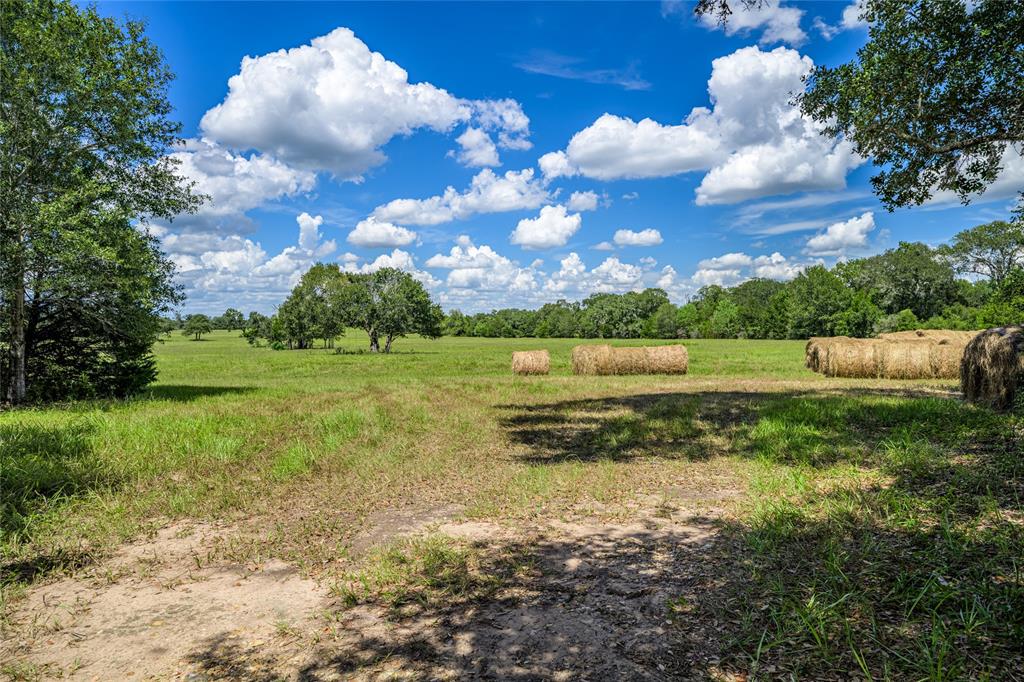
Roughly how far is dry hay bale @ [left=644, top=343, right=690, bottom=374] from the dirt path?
2211 cm

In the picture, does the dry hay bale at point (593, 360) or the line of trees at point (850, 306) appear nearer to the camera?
the dry hay bale at point (593, 360)

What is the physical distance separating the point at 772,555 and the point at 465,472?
545 cm

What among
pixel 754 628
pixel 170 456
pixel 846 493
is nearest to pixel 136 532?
pixel 170 456

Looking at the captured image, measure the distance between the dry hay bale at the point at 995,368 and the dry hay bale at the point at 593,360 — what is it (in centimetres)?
1553

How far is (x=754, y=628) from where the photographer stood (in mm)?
4352

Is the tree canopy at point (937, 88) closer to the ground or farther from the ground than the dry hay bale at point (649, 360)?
farther from the ground

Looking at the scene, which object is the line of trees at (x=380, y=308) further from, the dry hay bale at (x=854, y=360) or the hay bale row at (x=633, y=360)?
the dry hay bale at (x=854, y=360)

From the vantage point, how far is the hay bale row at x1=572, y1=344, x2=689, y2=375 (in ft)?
91.4

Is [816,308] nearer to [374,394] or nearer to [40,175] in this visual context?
[374,394]

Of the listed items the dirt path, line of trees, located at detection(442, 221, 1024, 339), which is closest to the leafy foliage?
the dirt path

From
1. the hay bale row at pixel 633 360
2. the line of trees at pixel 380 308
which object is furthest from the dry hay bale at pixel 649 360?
the line of trees at pixel 380 308

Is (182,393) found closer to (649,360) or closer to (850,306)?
(649,360)

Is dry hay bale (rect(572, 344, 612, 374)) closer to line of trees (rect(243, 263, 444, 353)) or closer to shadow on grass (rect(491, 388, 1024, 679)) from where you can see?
shadow on grass (rect(491, 388, 1024, 679))

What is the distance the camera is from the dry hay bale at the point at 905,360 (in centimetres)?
2273
